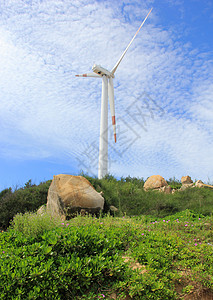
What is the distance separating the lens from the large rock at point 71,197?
33.0 ft

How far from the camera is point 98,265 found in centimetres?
430

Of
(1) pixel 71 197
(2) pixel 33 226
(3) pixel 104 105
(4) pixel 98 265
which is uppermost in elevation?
(3) pixel 104 105

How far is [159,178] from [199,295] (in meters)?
15.8

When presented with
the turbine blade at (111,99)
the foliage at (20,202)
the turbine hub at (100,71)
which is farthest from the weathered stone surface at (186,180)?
the foliage at (20,202)

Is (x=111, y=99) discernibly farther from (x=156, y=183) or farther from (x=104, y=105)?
(x=156, y=183)

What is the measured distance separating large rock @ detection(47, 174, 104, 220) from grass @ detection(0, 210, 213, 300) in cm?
403

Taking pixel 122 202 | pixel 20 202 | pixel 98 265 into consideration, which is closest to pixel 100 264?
pixel 98 265

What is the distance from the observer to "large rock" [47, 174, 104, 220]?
1006 cm

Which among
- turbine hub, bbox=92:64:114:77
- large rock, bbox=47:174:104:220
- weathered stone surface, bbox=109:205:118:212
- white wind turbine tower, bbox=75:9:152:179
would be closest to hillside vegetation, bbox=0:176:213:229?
weathered stone surface, bbox=109:205:118:212

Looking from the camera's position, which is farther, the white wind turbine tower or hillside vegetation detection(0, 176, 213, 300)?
the white wind turbine tower

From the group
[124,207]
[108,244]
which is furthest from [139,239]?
[124,207]

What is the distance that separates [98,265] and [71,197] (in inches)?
235

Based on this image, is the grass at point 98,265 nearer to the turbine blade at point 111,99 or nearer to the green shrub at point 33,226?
the green shrub at point 33,226

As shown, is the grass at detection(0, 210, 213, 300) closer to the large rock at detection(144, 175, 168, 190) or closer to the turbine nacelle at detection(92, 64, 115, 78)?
the large rock at detection(144, 175, 168, 190)
